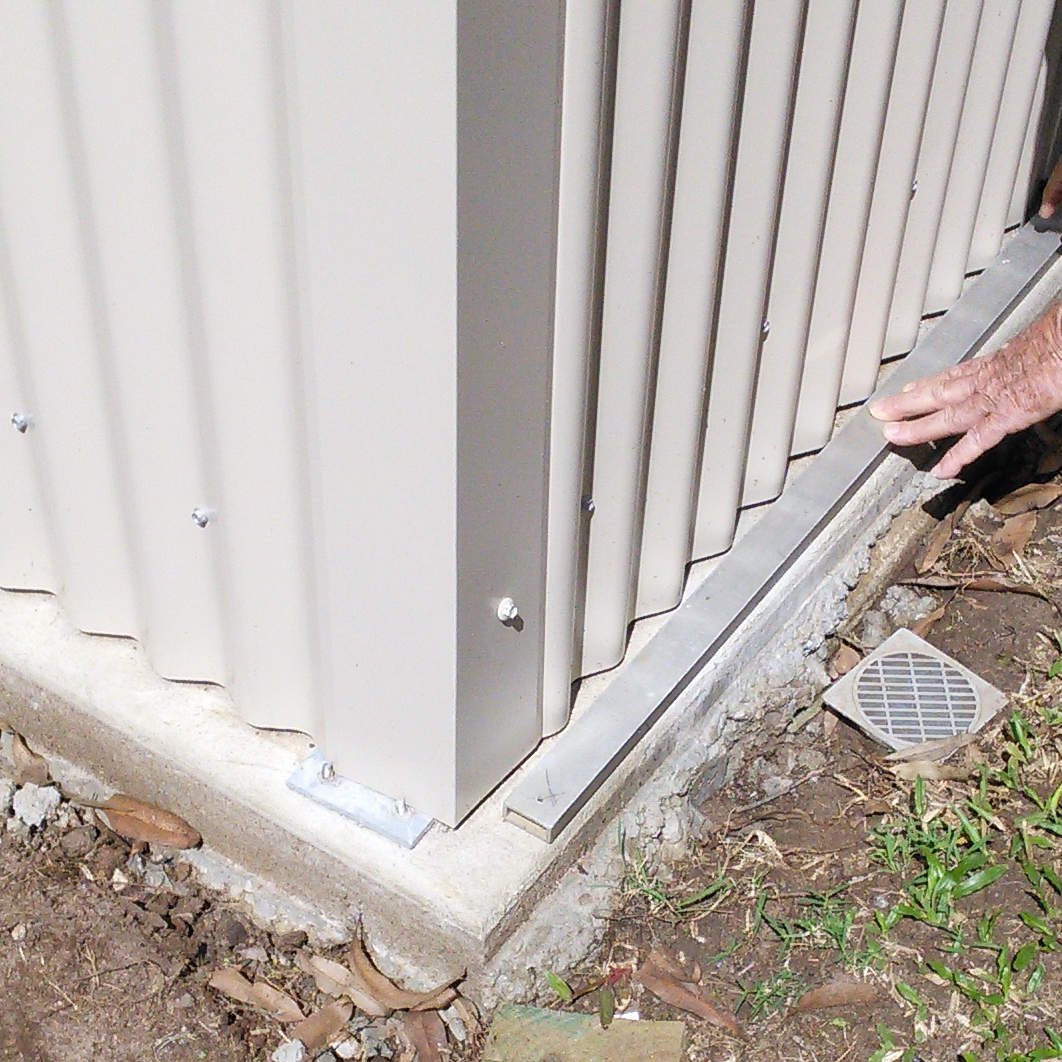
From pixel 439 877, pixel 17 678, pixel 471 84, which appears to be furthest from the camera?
pixel 17 678

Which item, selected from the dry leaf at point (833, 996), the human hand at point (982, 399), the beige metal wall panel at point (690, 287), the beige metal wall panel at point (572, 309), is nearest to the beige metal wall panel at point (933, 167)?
the human hand at point (982, 399)

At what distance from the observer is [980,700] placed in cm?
299

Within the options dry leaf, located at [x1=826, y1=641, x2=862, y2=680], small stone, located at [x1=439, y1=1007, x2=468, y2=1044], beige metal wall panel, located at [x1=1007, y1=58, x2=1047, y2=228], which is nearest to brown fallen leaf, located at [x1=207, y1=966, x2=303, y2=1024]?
small stone, located at [x1=439, y1=1007, x2=468, y2=1044]

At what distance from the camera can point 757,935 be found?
2564mm

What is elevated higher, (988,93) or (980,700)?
(988,93)

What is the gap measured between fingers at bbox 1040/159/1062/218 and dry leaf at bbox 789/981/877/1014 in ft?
7.08

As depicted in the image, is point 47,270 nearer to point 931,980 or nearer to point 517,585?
point 517,585

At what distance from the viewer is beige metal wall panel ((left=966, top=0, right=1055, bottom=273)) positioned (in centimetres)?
334

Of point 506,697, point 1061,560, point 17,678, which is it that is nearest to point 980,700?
point 1061,560

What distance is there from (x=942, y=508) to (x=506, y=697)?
144 cm

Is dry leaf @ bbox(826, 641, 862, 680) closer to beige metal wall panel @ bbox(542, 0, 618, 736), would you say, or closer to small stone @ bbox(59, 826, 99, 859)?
beige metal wall panel @ bbox(542, 0, 618, 736)

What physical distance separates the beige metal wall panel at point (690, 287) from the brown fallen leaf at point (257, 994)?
0.90m

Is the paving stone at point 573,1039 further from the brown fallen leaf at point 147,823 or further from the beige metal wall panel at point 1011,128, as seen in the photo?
the beige metal wall panel at point 1011,128

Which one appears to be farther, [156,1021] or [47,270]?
[156,1021]
